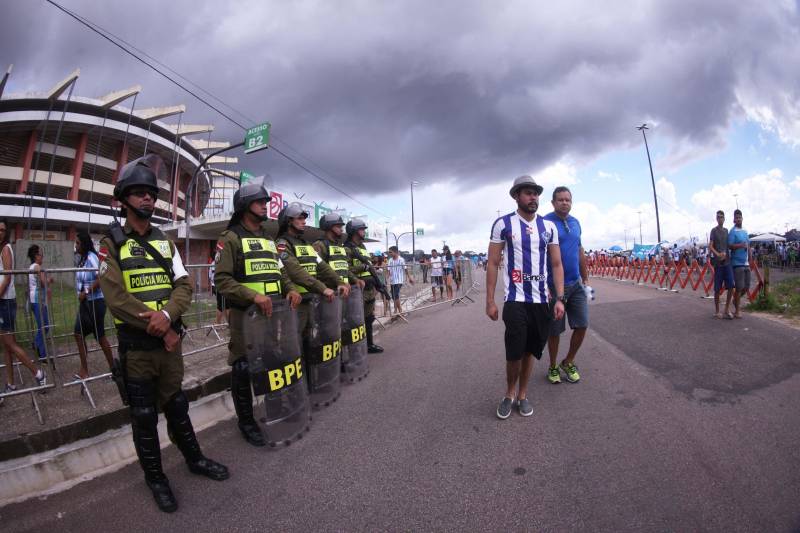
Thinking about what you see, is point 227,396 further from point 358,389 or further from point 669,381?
point 669,381

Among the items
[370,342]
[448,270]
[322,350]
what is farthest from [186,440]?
[448,270]

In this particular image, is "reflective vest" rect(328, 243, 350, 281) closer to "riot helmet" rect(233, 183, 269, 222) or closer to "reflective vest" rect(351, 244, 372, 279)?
"reflective vest" rect(351, 244, 372, 279)

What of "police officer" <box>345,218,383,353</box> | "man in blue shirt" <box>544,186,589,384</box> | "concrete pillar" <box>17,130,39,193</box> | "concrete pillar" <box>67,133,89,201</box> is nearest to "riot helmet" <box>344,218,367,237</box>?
"police officer" <box>345,218,383,353</box>

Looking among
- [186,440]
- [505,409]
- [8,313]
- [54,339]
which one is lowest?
[505,409]

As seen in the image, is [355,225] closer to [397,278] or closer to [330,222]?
[330,222]

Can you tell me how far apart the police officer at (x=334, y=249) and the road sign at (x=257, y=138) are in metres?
11.1

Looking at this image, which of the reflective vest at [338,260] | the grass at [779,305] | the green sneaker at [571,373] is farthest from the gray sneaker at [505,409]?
the grass at [779,305]

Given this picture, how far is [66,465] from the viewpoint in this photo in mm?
2891

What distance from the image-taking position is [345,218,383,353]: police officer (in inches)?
255

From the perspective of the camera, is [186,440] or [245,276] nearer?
[186,440]

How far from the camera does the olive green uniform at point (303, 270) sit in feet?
14.0

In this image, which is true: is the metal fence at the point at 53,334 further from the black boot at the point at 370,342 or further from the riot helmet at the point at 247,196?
the black boot at the point at 370,342

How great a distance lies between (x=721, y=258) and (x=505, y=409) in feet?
20.4

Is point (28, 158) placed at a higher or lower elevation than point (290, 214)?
higher
